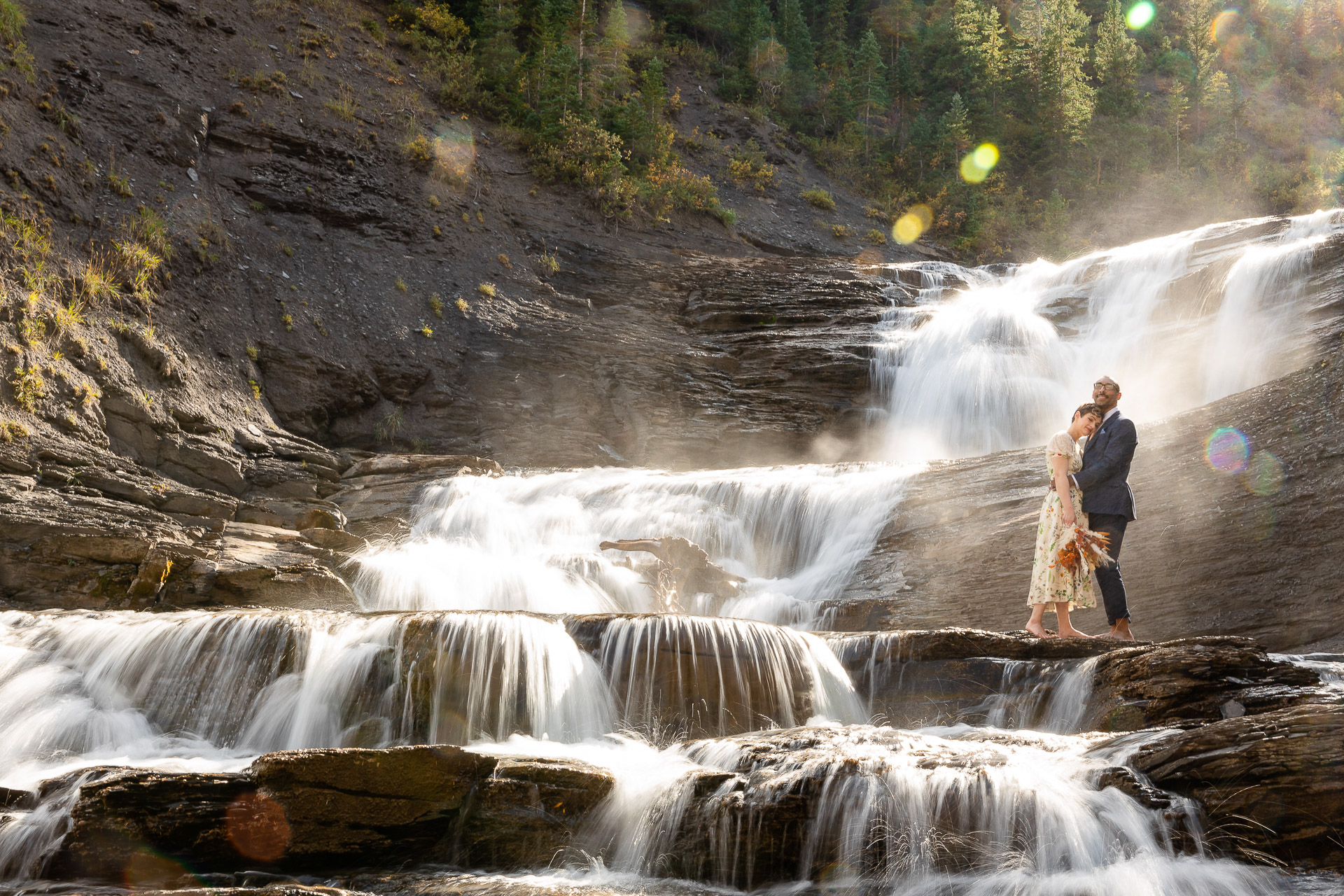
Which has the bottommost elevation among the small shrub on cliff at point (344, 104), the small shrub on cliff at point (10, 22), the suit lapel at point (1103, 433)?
the suit lapel at point (1103, 433)

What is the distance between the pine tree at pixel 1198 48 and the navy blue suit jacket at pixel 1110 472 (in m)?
48.4

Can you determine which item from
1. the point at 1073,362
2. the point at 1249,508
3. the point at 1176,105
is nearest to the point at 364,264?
the point at 1073,362

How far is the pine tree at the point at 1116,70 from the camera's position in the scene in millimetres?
43781

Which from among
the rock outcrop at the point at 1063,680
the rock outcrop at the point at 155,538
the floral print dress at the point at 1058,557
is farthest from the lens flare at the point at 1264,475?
the rock outcrop at the point at 155,538

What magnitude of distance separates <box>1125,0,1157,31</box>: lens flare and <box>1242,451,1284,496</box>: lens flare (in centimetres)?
5740

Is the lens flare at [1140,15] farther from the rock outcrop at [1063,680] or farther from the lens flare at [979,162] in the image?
the rock outcrop at [1063,680]

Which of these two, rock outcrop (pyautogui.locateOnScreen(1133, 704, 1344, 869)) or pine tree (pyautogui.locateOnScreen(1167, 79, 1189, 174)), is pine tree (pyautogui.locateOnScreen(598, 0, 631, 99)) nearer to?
pine tree (pyautogui.locateOnScreen(1167, 79, 1189, 174))

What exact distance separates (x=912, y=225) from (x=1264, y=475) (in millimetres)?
29705

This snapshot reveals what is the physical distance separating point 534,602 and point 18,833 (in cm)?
645

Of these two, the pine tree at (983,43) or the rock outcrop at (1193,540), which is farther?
the pine tree at (983,43)

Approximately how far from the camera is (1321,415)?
865 cm

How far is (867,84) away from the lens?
132 ft

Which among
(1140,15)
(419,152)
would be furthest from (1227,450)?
(1140,15)

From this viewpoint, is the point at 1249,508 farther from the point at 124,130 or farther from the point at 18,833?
the point at 124,130
